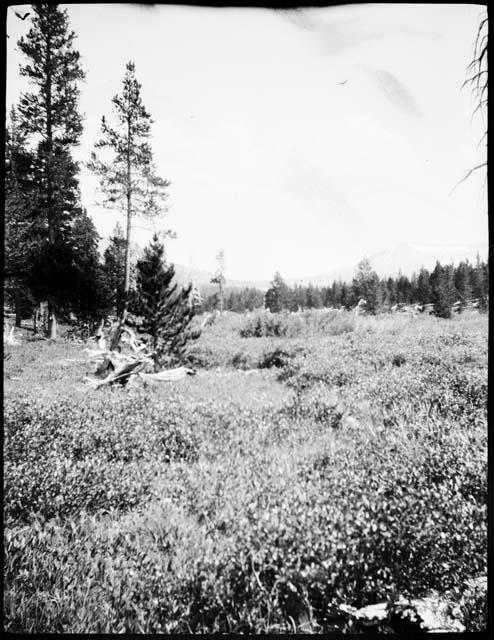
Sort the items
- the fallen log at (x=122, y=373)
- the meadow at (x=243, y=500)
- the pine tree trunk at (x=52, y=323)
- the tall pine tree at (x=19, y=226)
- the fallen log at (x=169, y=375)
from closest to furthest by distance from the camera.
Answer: the meadow at (x=243, y=500) → the tall pine tree at (x=19, y=226) → the pine tree trunk at (x=52, y=323) → the fallen log at (x=122, y=373) → the fallen log at (x=169, y=375)

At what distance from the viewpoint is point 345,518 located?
8.86 feet

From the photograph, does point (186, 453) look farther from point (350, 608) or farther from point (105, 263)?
point (105, 263)

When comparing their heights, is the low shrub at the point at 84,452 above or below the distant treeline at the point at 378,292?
below

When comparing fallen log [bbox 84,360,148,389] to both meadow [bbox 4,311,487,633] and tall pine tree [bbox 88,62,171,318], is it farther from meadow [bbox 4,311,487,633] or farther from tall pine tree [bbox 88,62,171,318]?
tall pine tree [bbox 88,62,171,318]

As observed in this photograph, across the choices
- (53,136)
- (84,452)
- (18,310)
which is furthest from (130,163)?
(84,452)

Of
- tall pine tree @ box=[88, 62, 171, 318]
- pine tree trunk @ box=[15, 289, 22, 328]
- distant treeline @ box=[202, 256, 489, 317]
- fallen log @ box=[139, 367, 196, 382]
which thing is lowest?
fallen log @ box=[139, 367, 196, 382]

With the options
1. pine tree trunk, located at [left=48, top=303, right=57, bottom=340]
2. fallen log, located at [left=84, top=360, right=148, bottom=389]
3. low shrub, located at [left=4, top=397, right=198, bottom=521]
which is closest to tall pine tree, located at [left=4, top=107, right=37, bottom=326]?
pine tree trunk, located at [left=48, top=303, right=57, bottom=340]

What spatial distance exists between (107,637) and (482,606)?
3069 millimetres

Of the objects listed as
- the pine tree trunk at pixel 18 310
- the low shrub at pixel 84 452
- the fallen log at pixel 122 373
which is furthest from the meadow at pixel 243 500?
the fallen log at pixel 122 373

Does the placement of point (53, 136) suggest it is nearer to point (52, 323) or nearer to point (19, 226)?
point (19, 226)

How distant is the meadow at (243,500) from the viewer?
7.75ft

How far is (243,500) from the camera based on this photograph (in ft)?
10.0

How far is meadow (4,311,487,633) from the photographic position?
7.75 ft

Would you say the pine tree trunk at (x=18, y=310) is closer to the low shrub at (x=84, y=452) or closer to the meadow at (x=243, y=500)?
the meadow at (x=243, y=500)
